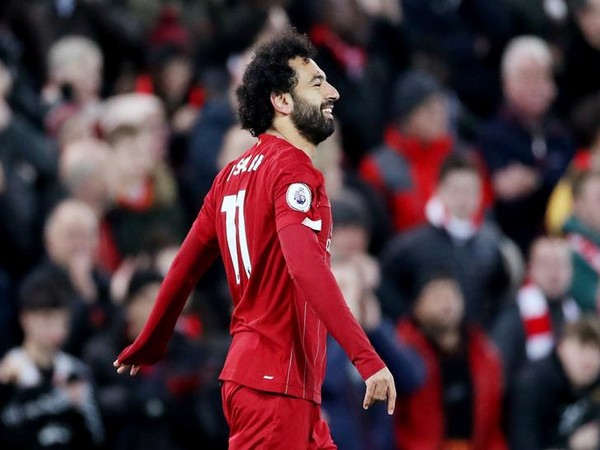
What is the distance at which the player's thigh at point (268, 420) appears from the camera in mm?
5648

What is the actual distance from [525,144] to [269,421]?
5984mm

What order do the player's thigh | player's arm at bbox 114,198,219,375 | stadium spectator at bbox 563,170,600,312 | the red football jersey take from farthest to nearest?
stadium spectator at bbox 563,170,600,312 < player's arm at bbox 114,198,219,375 < the player's thigh < the red football jersey

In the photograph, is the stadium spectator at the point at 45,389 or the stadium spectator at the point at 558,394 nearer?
the stadium spectator at the point at 45,389

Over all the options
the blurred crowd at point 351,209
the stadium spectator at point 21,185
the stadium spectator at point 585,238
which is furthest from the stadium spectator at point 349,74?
the stadium spectator at point 21,185

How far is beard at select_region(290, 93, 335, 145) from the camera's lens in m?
5.78

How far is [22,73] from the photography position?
1072 centimetres

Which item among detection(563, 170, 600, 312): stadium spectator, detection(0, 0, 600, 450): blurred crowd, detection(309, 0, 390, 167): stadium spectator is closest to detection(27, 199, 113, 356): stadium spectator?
detection(0, 0, 600, 450): blurred crowd

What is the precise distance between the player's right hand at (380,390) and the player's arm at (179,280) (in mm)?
1040

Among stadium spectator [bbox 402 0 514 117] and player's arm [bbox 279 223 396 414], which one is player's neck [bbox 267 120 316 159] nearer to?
player's arm [bbox 279 223 396 414]

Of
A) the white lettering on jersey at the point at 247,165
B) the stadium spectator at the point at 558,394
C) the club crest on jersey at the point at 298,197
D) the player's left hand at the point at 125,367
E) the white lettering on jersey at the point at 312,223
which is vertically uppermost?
the white lettering on jersey at the point at 247,165

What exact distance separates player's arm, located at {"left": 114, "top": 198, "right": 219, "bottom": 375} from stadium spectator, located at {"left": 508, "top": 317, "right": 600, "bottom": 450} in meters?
3.66

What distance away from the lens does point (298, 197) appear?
5527mm

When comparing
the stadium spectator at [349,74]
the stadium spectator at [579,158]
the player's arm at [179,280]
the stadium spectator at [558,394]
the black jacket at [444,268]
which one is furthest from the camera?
the stadium spectator at [349,74]

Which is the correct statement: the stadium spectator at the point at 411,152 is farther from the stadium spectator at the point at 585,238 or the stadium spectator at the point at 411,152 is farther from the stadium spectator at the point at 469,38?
the stadium spectator at the point at 469,38
